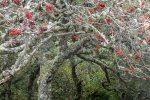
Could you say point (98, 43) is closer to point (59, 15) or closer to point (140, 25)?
point (59, 15)

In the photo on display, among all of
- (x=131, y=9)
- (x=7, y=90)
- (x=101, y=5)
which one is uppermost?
(x=101, y=5)

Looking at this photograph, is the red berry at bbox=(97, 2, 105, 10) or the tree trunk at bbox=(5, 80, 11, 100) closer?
the red berry at bbox=(97, 2, 105, 10)

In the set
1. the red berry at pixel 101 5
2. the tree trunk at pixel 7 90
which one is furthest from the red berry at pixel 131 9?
the tree trunk at pixel 7 90

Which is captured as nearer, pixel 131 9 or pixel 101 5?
pixel 101 5

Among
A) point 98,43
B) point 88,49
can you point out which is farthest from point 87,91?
Result: point 98,43

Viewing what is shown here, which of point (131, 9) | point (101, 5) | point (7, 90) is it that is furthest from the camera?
point (7, 90)

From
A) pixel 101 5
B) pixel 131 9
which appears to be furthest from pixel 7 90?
pixel 131 9

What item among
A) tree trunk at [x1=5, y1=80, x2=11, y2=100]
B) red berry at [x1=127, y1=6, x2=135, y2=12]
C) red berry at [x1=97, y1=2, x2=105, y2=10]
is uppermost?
red berry at [x1=97, y1=2, x2=105, y2=10]

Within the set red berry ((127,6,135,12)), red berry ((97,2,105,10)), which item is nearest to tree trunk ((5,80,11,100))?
red berry ((97,2,105,10))

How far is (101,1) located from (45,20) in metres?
1.72

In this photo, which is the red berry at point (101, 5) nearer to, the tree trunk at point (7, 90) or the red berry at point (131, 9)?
the red berry at point (131, 9)

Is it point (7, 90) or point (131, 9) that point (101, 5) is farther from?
point (7, 90)

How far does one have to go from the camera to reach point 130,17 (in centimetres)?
922

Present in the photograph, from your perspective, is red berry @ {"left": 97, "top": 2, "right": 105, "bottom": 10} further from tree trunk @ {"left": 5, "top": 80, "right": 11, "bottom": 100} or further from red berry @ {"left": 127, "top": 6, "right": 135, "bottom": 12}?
tree trunk @ {"left": 5, "top": 80, "right": 11, "bottom": 100}
